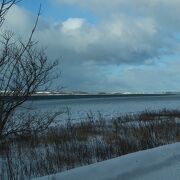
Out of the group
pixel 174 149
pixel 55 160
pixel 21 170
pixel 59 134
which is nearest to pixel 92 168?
pixel 174 149

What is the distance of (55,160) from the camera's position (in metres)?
8.34

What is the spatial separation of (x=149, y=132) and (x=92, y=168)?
5.65 metres

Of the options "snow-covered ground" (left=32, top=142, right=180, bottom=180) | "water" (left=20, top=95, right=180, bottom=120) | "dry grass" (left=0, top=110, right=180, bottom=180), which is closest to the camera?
"snow-covered ground" (left=32, top=142, right=180, bottom=180)

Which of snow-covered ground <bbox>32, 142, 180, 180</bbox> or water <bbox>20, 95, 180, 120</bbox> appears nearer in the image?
snow-covered ground <bbox>32, 142, 180, 180</bbox>

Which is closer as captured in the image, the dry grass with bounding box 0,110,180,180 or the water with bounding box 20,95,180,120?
the dry grass with bounding box 0,110,180,180

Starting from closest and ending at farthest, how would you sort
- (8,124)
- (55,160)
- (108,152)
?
1. (8,124)
2. (55,160)
3. (108,152)

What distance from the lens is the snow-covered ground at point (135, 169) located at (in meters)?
4.94

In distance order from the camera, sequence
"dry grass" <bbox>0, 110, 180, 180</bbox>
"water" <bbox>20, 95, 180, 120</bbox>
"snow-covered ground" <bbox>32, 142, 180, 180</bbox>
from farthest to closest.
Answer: "water" <bbox>20, 95, 180, 120</bbox>
"dry grass" <bbox>0, 110, 180, 180</bbox>
"snow-covered ground" <bbox>32, 142, 180, 180</bbox>

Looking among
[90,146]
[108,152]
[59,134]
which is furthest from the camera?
[59,134]

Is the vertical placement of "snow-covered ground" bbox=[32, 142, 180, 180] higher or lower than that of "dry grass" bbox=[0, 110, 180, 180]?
higher

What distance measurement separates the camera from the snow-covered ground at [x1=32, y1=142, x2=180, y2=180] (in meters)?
4.94

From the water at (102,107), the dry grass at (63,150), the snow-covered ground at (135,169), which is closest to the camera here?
the snow-covered ground at (135,169)

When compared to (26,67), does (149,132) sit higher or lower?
lower

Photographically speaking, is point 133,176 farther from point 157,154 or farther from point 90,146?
point 90,146
